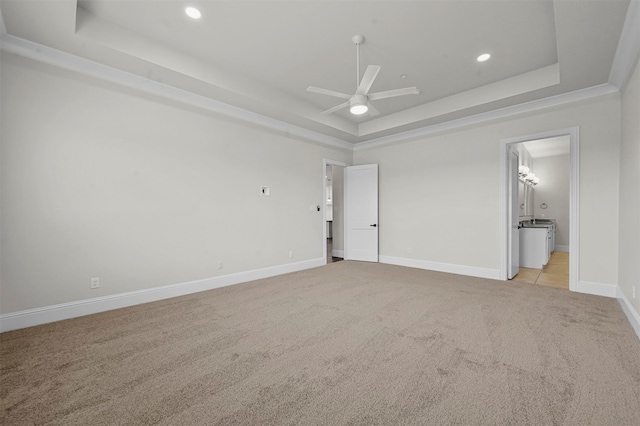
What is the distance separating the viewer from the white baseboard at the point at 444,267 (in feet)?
15.3

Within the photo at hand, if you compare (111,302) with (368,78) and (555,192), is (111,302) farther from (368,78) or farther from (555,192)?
(555,192)

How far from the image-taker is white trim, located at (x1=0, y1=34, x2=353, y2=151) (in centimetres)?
270

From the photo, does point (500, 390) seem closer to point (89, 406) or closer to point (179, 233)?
point (89, 406)

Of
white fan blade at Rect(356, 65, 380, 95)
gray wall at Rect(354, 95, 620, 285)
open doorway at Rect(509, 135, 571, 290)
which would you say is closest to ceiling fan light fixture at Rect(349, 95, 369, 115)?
white fan blade at Rect(356, 65, 380, 95)

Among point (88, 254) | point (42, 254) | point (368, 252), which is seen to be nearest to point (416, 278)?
point (368, 252)

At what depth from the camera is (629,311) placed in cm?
287

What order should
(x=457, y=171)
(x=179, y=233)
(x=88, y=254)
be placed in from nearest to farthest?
(x=88, y=254), (x=179, y=233), (x=457, y=171)

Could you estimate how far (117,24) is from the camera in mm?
2807

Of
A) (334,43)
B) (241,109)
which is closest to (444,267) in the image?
(334,43)

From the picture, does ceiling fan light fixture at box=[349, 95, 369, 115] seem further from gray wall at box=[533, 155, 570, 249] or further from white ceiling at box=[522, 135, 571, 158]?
gray wall at box=[533, 155, 570, 249]

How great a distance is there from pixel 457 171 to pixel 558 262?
12.0ft

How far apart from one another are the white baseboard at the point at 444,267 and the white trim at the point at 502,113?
2.58 m

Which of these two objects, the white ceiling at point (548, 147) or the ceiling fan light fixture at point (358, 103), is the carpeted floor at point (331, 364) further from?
the white ceiling at point (548, 147)

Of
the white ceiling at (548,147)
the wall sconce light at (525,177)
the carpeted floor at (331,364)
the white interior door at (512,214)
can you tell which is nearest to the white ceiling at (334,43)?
the white interior door at (512,214)
